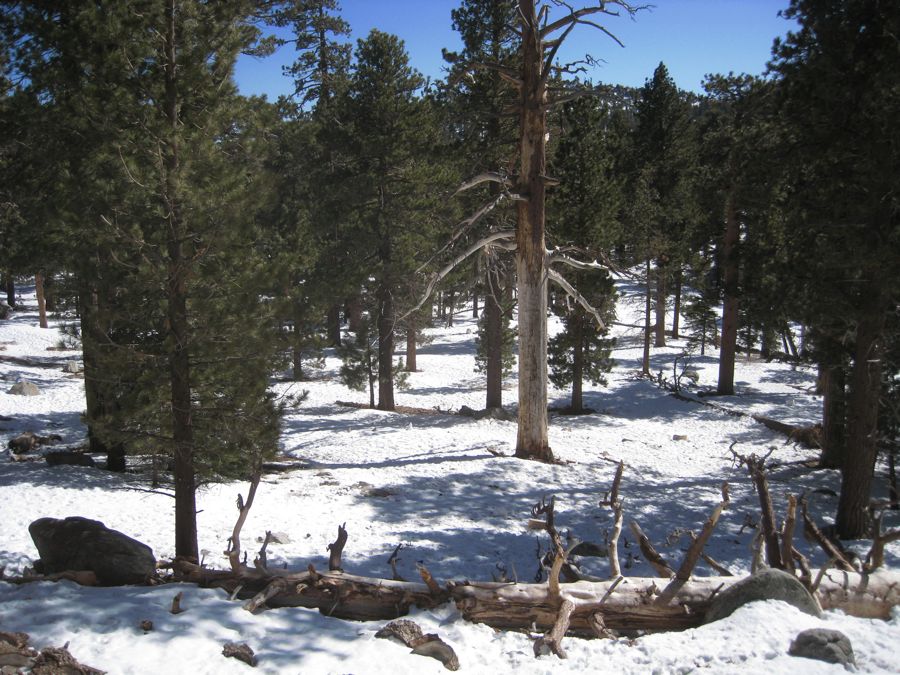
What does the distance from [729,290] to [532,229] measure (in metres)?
12.2

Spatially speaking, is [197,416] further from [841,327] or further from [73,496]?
[841,327]

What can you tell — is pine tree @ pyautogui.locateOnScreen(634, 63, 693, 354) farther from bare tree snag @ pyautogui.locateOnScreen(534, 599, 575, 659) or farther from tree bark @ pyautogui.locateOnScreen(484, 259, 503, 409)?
bare tree snag @ pyautogui.locateOnScreen(534, 599, 575, 659)

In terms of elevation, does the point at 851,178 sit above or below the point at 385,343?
above

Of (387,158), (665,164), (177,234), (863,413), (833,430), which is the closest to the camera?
(177,234)

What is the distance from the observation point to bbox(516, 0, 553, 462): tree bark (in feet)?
37.2

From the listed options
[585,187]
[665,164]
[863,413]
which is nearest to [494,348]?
[585,187]

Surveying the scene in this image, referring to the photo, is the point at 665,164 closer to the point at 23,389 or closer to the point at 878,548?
the point at 878,548

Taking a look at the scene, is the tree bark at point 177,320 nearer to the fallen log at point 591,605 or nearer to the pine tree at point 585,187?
the fallen log at point 591,605

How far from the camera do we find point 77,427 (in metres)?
15.0

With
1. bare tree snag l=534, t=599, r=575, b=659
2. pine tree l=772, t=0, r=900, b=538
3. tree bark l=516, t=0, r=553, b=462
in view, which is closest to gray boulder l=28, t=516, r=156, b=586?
bare tree snag l=534, t=599, r=575, b=659

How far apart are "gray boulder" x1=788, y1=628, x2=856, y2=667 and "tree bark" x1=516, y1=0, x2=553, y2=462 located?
25.3 ft

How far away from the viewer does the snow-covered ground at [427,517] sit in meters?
4.46

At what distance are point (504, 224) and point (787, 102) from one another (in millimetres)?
7353

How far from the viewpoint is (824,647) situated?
4230 mm
